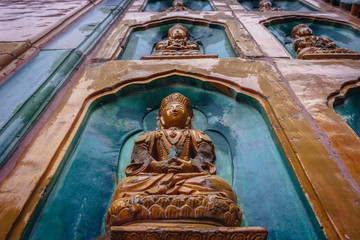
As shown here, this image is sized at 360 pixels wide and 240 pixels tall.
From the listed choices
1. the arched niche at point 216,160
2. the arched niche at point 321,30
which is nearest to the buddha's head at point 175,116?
the arched niche at point 216,160

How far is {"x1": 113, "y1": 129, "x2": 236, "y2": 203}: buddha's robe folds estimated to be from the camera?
1.79 metres

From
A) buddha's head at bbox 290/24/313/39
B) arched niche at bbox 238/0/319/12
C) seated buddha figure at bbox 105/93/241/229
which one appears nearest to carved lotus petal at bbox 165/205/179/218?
seated buddha figure at bbox 105/93/241/229

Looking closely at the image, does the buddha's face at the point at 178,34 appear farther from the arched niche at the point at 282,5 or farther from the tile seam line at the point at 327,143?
the arched niche at the point at 282,5

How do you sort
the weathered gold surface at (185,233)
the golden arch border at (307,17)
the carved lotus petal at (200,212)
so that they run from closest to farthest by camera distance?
the weathered gold surface at (185,233) < the carved lotus petal at (200,212) < the golden arch border at (307,17)

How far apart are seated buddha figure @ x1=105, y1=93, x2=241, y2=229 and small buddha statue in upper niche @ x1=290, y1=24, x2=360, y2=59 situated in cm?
282

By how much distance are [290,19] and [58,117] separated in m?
6.19

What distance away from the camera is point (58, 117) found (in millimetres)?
2645

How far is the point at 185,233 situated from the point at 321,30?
6582 mm

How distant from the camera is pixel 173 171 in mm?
2025

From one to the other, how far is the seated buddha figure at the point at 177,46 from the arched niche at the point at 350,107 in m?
2.38

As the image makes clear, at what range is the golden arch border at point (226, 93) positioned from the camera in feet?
5.43

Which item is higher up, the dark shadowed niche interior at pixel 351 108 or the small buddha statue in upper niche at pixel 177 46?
the small buddha statue in upper niche at pixel 177 46

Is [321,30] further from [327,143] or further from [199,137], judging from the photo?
[199,137]

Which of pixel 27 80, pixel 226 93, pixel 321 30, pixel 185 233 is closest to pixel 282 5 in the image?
pixel 321 30
